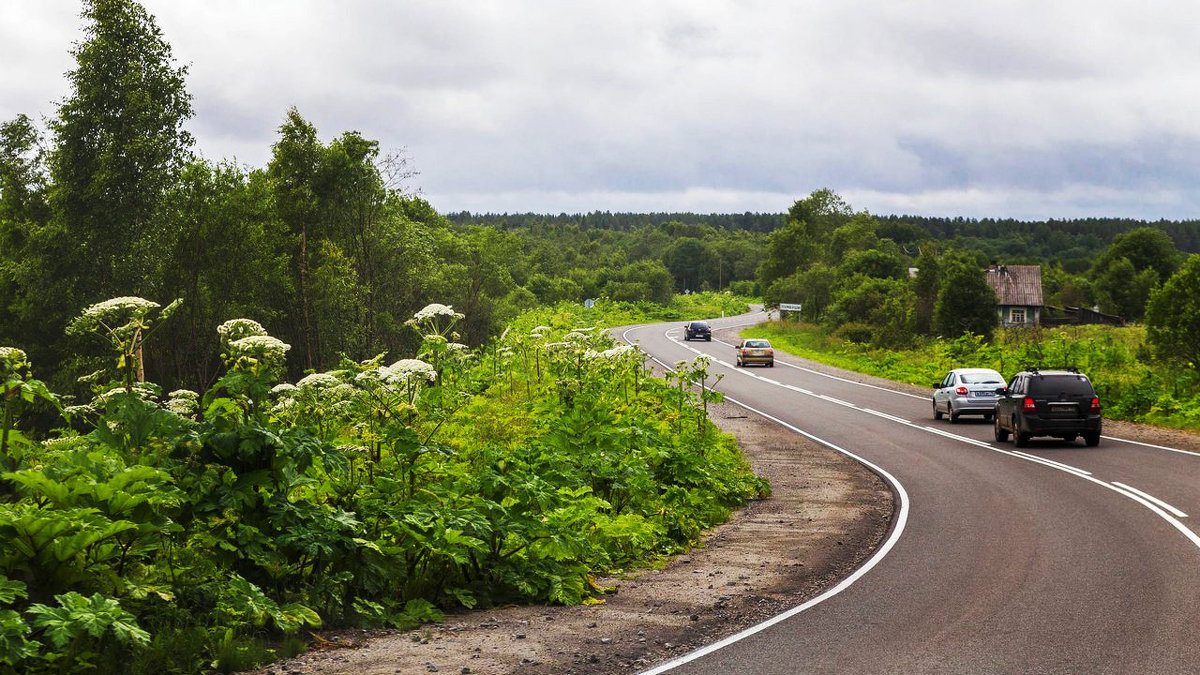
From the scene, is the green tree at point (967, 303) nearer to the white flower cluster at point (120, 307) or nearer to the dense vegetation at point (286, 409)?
the dense vegetation at point (286, 409)

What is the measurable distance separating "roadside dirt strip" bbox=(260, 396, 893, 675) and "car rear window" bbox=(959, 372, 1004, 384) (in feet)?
48.2

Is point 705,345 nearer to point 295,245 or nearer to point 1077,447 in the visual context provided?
point 295,245

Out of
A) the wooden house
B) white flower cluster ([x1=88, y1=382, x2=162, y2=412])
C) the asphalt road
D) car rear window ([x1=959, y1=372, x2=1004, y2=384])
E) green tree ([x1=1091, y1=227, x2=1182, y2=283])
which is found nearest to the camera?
the asphalt road

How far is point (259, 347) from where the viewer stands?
863 cm

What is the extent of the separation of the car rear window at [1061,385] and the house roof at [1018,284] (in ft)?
262

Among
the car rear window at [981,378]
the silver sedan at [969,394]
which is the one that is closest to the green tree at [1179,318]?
the car rear window at [981,378]

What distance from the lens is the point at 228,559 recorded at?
Result: 7.90m

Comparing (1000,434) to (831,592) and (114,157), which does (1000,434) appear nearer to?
(831,592)

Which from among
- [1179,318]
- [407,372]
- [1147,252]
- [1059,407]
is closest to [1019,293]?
[1147,252]

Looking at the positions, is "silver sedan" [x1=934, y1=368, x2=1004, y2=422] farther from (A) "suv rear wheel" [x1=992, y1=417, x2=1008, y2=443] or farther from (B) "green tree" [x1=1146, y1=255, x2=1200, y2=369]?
(B) "green tree" [x1=1146, y1=255, x2=1200, y2=369]

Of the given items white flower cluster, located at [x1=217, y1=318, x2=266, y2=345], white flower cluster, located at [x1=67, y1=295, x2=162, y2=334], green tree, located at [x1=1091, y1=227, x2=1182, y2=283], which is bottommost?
white flower cluster, located at [x1=217, y1=318, x2=266, y2=345]

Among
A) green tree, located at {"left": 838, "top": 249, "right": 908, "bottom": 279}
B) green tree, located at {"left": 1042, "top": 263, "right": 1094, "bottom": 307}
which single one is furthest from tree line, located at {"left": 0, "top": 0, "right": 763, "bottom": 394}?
green tree, located at {"left": 1042, "top": 263, "right": 1094, "bottom": 307}

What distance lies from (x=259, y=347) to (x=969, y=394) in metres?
24.2

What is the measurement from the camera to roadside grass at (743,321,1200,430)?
27.9 metres
